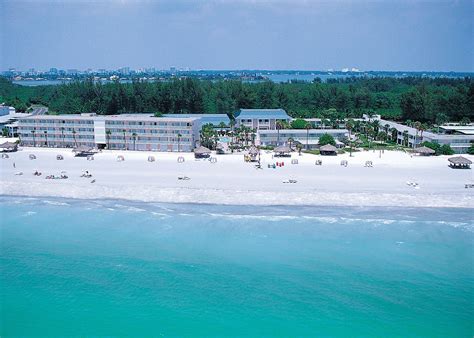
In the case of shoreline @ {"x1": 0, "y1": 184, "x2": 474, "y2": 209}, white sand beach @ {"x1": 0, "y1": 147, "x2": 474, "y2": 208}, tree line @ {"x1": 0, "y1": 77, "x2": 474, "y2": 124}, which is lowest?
shoreline @ {"x1": 0, "y1": 184, "x2": 474, "y2": 209}

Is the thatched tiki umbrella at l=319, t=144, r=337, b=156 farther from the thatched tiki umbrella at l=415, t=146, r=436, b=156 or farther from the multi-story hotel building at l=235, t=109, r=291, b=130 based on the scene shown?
the multi-story hotel building at l=235, t=109, r=291, b=130

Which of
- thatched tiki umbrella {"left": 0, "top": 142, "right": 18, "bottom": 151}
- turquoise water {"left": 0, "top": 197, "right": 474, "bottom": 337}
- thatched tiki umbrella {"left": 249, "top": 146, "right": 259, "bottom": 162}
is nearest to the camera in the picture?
turquoise water {"left": 0, "top": 197, "right": 474, "bottom": 337}

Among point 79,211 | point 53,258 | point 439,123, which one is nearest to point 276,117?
point 439,123

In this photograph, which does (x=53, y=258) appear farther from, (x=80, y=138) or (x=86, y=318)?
(x=80, y=138)

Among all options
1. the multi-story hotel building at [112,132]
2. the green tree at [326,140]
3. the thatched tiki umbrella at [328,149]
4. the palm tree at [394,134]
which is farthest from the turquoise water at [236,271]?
the palm tree at [394,134]

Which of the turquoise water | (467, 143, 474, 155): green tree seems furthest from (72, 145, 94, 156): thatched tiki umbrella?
(467, 143, 474, 155): green tree
